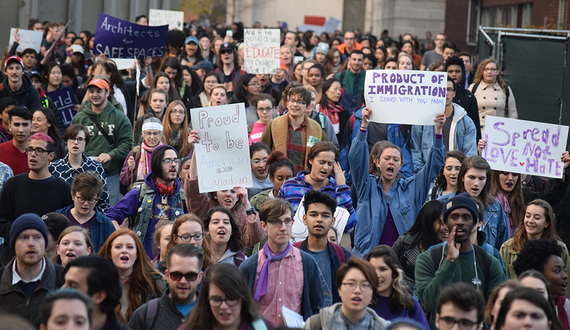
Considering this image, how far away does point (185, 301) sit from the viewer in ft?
17.3

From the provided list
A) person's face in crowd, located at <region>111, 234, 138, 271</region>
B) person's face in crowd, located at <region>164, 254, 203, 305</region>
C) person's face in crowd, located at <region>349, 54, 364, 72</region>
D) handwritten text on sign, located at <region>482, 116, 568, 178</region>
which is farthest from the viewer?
person's face in crowd, located at <region>349, 54, 364, 72</region>

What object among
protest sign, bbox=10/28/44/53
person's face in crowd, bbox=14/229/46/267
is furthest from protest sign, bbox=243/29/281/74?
person's face in crowd, bbox=14/229/46/267

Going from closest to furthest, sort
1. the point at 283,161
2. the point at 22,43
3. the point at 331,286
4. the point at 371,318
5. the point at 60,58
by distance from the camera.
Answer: the point at 371,318 < the point at 331,286 < the point at 283,161 < the point at 22,43 < the point at 60,58

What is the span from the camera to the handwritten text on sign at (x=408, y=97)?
8523 mm

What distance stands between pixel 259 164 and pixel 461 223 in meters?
2.94

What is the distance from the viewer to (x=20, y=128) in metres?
8.58

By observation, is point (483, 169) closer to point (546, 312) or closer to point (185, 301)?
point (546, 312)

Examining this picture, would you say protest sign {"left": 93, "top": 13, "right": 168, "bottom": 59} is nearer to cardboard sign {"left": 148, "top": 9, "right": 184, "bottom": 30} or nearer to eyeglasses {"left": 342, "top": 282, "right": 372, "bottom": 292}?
cardboard sign {"left": 148, "top": 9, "right": 184, "bottom": 30}

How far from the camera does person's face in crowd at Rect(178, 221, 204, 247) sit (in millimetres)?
6152

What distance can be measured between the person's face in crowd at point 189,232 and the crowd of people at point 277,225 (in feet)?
0.05

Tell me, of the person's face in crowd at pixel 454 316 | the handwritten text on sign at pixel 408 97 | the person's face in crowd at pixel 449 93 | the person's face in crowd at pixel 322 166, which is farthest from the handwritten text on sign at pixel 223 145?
the person's face in crowd at pixel 454 316

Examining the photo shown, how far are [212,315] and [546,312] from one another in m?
2.02

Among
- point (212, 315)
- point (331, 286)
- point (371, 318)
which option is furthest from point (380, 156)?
point (212, 315)

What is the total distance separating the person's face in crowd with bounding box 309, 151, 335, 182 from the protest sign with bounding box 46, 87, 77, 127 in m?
5.20
